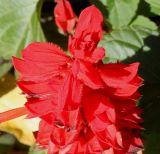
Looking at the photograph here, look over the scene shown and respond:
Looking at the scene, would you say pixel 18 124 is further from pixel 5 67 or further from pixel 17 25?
pixel 17 25

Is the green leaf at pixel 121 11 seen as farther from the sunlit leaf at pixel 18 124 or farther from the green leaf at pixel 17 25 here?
the sunlit leaf at pixel 18 124

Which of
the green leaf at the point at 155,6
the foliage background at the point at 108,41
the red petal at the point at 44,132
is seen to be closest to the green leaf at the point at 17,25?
the foliage background at the point at 108,41

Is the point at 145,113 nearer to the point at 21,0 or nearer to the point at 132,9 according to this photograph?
the point at 132,9

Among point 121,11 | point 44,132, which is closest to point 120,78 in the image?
point 44,132

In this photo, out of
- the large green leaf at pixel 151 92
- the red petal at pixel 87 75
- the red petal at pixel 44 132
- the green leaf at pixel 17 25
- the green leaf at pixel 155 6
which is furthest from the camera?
the green leaf at pixel 17 25

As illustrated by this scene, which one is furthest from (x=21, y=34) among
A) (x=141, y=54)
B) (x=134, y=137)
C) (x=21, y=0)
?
(x=134, y=137)
